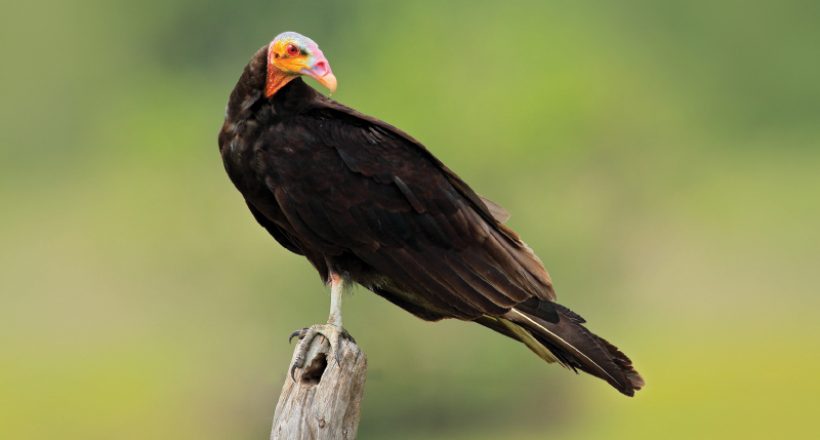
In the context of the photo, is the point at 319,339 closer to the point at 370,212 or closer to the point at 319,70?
the point at 370,212

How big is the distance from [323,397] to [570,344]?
92 cm

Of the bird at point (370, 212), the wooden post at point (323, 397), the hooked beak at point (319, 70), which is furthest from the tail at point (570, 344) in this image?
the hooked beak at point (319, 70)

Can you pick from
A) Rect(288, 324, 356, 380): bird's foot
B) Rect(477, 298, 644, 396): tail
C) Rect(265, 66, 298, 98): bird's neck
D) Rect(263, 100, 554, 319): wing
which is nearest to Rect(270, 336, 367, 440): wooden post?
Rect(288, 324, 356, 380): bird's foot

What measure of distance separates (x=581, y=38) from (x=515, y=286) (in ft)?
36.8

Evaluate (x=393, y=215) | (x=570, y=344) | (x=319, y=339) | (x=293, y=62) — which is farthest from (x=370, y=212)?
(x=570, y=344)

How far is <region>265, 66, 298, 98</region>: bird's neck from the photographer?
4406 millimetres

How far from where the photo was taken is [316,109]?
451 cm

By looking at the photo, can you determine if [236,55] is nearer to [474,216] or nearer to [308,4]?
[308,4]

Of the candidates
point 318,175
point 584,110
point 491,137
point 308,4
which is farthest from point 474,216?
point 308,4

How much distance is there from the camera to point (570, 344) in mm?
4340

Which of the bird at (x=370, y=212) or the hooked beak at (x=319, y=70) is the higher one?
the hooked beak at (x=319, y=70)

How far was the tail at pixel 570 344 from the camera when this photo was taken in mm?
4332

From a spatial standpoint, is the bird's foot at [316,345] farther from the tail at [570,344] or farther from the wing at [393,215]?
the tail at [570,344]

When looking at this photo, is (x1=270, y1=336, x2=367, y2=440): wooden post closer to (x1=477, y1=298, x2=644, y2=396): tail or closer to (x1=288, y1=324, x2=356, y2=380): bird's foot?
(x1=288, y1=324, x2=356, y2=380): bird's foot
